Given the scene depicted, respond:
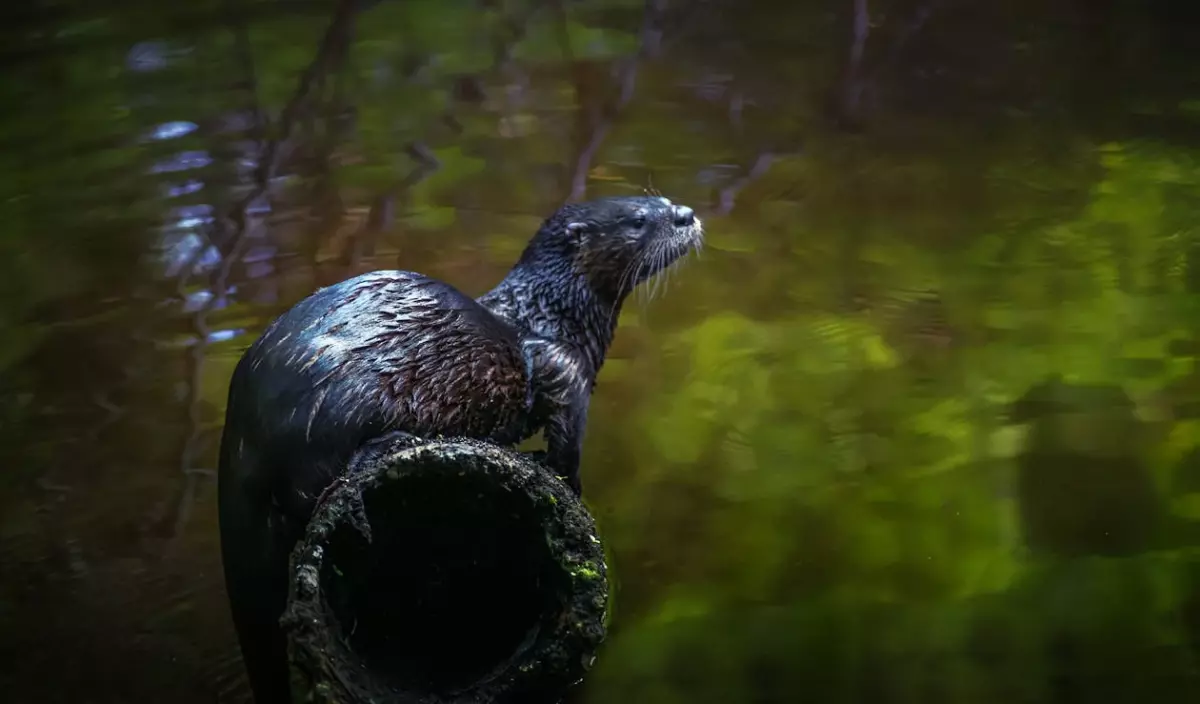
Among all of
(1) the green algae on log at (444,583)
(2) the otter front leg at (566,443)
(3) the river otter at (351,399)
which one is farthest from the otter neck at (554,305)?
(1) the green algae on log at (444,583)

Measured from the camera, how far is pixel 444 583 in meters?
1.30

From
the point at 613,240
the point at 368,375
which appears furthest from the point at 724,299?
the point at 368,375

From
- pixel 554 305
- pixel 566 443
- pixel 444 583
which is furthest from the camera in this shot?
pixel 554 305

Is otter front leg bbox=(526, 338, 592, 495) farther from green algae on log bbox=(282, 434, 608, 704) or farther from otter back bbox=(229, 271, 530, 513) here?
green algae on log bbox=(282, 434, 608, 704)

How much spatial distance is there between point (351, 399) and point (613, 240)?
2.13 feet

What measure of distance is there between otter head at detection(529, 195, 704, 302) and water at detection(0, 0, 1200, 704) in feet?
0.83

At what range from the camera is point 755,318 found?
208 centimetres

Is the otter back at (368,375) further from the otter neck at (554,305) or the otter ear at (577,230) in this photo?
the otter ear at (577,230)

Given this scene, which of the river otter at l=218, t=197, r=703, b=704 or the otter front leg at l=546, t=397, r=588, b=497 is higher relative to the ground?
the river otter at l=218, t=197, r=703, b=704

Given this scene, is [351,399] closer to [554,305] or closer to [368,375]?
[368,375]

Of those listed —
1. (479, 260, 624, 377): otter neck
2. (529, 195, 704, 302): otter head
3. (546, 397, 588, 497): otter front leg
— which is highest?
(529, 195, 704, 302): otter head

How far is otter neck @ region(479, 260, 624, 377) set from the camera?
68.5 inches

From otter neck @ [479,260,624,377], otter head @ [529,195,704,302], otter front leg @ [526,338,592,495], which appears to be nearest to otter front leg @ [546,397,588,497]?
otter front leg @ [526,338,592,495]

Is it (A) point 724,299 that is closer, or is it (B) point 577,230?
(B) point 577,230
